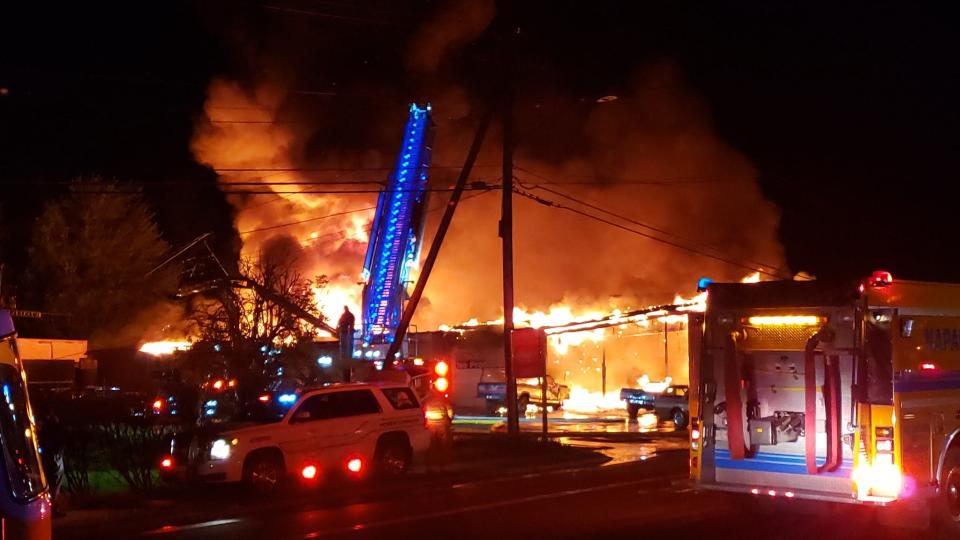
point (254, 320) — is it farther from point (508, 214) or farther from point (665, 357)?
point (665, 357)

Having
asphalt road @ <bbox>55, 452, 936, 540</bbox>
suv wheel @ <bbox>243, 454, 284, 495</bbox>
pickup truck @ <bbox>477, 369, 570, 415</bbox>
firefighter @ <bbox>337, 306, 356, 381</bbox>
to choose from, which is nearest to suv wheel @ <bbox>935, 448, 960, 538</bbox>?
asphalt road @ <bbox>55, 452, 936, 540</bbox>

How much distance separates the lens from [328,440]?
642 inches

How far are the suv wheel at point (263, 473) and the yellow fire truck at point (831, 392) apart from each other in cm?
726

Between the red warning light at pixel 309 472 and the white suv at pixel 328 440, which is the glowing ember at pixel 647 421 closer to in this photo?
the white suv at pixel 328 440

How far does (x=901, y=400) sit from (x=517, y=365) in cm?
1183

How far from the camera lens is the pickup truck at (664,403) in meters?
32.1

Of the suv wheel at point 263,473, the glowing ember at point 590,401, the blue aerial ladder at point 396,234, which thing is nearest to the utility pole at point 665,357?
the glowing ember at point 590,401

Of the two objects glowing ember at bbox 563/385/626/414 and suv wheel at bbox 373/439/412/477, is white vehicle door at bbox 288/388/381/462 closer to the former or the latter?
suv wheel at bbox 373/439/412/477

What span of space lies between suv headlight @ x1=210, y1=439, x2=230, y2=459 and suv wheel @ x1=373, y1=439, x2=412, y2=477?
2739 millimetres

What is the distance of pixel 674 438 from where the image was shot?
26.6 m

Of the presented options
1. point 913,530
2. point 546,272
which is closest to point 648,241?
point 546,272

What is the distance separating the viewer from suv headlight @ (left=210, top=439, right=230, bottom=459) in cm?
1520

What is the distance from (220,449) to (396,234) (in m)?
24.4

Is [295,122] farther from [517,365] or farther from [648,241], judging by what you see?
[517,365]
